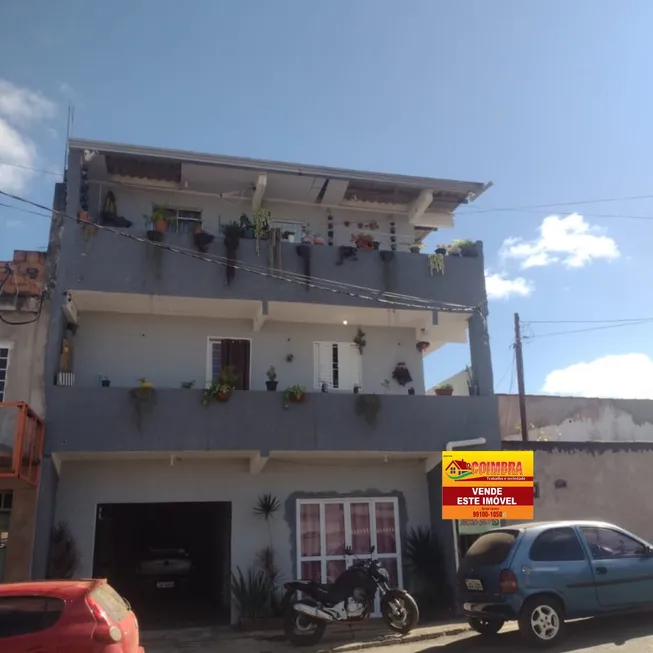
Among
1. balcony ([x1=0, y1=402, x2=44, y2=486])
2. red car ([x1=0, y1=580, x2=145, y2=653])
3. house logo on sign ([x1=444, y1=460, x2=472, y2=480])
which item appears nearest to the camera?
red car ([x1=0, y1=580, x2=145, y2=653])

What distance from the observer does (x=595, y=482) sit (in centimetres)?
1505

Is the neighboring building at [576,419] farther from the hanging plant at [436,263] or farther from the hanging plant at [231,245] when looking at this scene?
the hanging plant at [231,245]

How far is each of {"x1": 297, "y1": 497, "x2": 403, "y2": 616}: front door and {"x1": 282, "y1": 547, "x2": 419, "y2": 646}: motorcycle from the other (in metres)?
2.63

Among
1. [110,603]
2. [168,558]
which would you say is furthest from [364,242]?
[110,603]

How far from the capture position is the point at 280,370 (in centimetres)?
1452

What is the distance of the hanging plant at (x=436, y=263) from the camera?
47.2ft

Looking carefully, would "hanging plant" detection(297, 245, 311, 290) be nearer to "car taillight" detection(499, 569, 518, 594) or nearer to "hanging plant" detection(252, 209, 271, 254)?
"hanging plant" detection(252, 209, 271, 254)

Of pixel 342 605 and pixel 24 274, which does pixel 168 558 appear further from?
pixel 24 274

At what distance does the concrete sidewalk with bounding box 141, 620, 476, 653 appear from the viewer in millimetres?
10414

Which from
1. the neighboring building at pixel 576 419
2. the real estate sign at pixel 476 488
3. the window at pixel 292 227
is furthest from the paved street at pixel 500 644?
the neighboring building at pixel 576 419

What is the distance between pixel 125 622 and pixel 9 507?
6.43 meters

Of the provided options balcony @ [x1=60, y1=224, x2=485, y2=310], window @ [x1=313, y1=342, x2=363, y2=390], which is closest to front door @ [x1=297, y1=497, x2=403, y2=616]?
window @ [x1=313, y1=342, x2=363, y2=390]

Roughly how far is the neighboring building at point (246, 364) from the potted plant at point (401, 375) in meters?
0.15

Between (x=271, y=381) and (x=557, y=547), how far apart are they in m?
6.44
